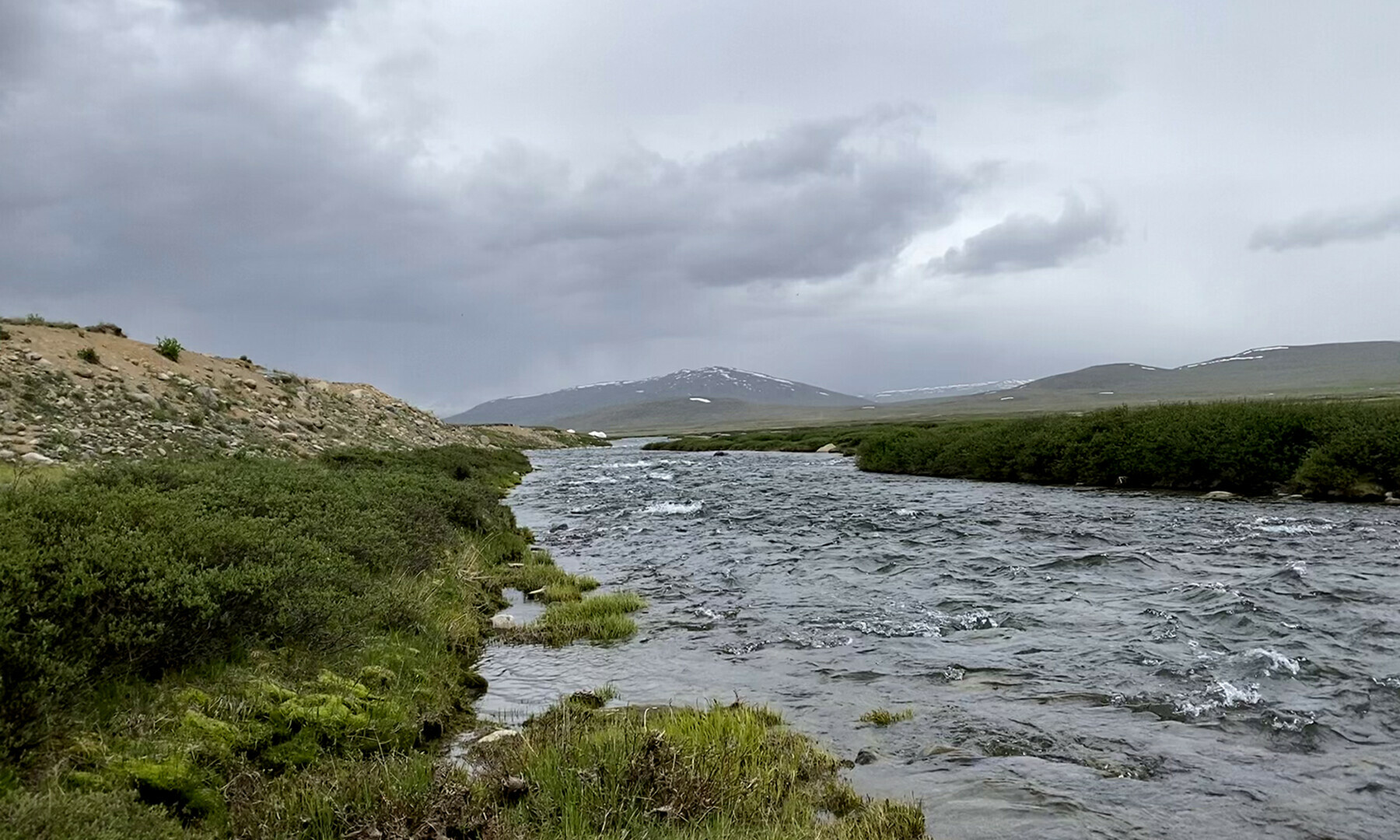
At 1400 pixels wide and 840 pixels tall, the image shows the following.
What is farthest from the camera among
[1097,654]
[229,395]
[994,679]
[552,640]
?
[229,395]

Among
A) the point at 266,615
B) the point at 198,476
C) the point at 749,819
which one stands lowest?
the point at 749,819

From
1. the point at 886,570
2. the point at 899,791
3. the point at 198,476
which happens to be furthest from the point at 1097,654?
the point at 198,476

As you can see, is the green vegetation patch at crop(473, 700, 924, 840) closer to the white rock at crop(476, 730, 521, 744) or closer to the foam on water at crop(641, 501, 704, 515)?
the white rock at crop(476, 730, 521, 744)

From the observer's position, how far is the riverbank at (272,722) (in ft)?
17.9

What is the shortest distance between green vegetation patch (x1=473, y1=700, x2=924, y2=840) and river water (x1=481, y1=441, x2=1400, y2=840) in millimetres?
620

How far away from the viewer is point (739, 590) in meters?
17.5

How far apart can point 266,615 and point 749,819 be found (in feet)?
19.1

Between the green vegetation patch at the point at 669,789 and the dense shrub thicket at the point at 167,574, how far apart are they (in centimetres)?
314

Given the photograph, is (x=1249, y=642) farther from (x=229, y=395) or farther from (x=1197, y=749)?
(x=229, y=395)

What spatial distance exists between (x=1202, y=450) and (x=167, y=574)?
3652 centimetres

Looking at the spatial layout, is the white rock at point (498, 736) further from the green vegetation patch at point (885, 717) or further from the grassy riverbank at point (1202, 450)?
the grassy riverbank at point (1202, 450)

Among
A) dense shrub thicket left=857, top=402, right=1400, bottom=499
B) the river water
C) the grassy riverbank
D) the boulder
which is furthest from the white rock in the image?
dense shrub thicket left=857, top=402, right=1400, bottom=499

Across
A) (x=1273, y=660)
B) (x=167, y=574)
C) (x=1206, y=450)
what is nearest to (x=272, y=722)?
(x=167, y=574)

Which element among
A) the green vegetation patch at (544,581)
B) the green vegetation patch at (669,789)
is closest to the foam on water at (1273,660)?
the green vegetation patch at (669,789)
